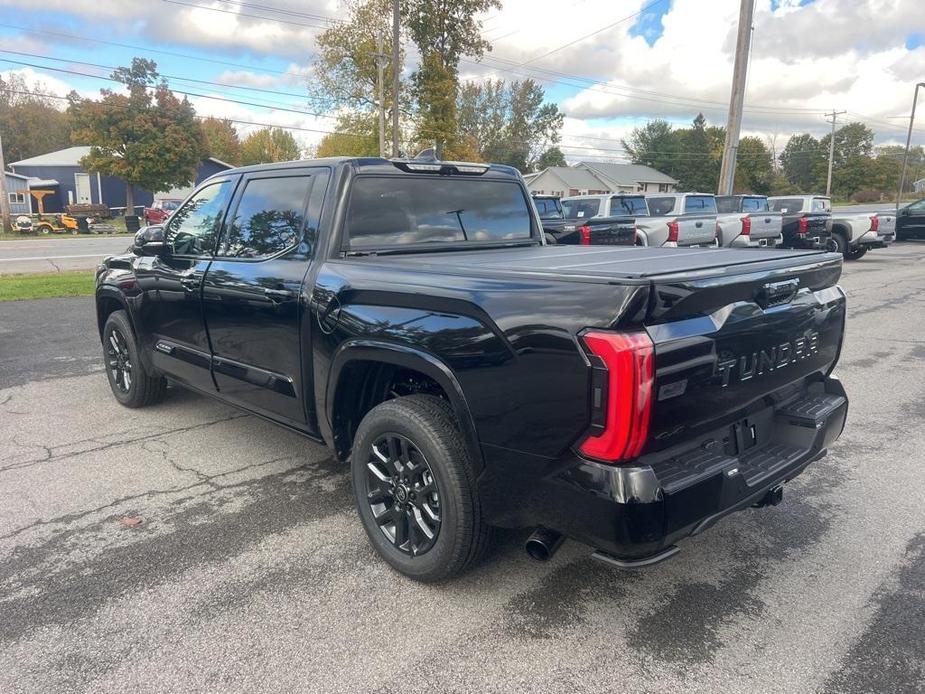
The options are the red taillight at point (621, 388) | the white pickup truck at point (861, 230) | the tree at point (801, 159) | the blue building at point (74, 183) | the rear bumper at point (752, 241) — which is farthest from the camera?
the tree at point (801, 159)

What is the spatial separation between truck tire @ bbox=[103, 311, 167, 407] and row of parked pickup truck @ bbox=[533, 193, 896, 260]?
23.3 ft

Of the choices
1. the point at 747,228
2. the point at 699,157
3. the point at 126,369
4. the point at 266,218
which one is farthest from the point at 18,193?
the point at 699,157

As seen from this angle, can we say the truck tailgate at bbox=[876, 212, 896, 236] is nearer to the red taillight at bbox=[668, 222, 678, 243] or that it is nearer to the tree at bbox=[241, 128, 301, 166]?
the red taillight at bbox=[668, 222, 678, 243]

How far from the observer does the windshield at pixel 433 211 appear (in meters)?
3.77

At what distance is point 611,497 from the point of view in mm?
2332

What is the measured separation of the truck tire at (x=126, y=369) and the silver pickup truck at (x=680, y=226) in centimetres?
972

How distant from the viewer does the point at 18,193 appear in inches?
1987

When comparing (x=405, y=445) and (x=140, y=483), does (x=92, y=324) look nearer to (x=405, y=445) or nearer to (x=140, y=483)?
(x=140, y=483)

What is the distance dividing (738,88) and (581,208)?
17.2ft

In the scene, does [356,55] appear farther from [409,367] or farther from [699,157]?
[699,157]

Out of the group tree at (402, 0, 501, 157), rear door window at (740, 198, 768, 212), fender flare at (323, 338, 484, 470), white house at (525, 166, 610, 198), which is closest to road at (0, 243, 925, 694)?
fender flare at (323, 338, 484, 470)

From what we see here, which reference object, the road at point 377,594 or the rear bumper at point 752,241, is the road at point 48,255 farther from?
the rear bumper at point 752,241

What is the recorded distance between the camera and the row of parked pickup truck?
13.1 metres

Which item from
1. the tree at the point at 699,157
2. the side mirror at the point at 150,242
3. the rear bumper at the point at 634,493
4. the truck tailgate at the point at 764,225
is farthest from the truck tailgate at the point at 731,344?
the tree at the point at 699,157
